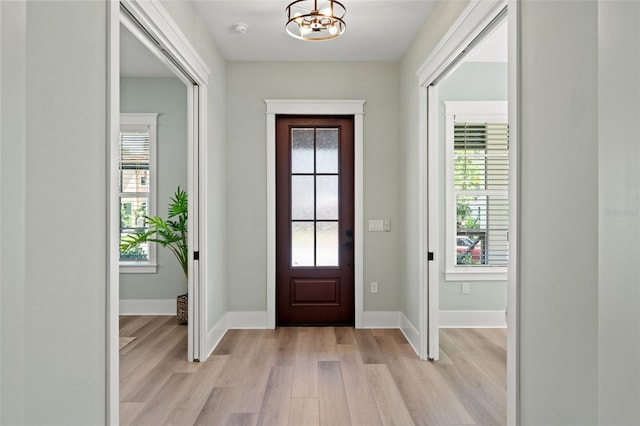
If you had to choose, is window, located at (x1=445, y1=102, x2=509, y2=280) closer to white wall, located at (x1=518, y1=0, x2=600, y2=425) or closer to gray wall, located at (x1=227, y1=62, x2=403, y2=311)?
gray wall, located at (x1=227, y1=62, x2=403, y2=311)

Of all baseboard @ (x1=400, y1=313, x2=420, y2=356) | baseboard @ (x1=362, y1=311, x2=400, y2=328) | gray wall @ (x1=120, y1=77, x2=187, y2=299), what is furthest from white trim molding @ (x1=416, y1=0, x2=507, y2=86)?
gray wall @ (x1=120, y1=77, x2=187, y2=299)

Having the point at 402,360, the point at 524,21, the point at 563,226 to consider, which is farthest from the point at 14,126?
the point at 402,360

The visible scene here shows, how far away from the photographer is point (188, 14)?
3043mm

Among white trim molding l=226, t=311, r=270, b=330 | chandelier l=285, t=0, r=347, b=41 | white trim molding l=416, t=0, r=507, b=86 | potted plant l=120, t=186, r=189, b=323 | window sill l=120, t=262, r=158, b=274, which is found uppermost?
chandelier l=285, t=0, r=347, b=41

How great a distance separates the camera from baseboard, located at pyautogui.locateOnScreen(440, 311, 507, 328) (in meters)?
4.45

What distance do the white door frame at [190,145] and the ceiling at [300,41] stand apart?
45 cm

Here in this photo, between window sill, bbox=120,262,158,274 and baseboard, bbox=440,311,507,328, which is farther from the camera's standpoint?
window sill, bbox=120,262,158,274

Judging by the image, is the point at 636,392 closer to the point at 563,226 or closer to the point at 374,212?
the point at 563,226

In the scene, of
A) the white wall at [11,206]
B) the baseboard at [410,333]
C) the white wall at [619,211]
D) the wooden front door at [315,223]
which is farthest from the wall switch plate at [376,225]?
the white wall at [11,206]

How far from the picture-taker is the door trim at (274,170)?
4.40m

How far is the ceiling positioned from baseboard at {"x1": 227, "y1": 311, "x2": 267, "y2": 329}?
2664 mm

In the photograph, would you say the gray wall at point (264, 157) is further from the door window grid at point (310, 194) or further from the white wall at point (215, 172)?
the door window grid at point (310, 194)

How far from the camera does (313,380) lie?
3.05 meters

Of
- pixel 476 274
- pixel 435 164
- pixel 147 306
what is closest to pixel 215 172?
pixel 435 164
